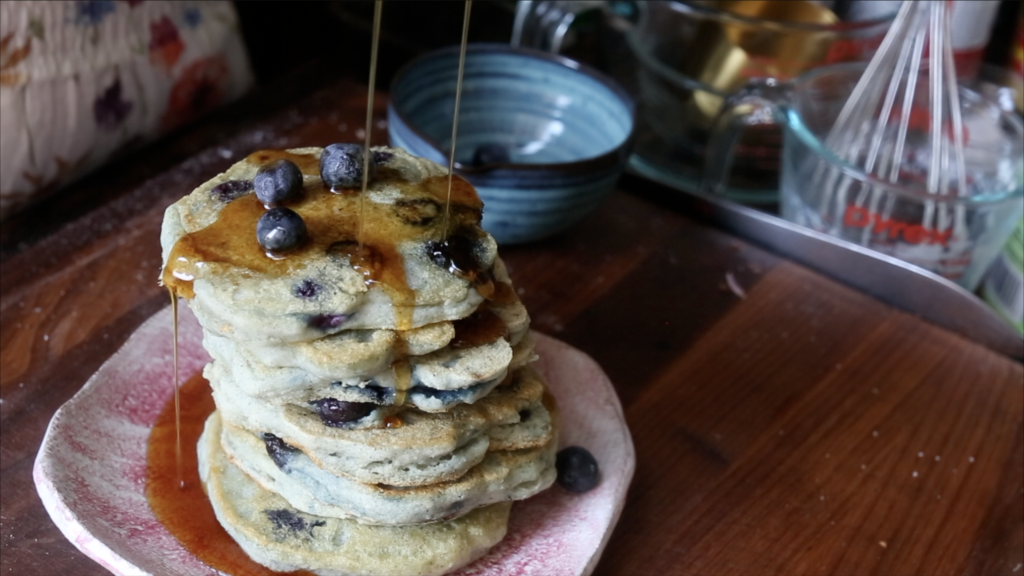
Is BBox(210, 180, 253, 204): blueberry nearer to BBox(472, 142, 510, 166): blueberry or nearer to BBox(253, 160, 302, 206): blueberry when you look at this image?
BBox(253, 160, 302, 206): blueberry

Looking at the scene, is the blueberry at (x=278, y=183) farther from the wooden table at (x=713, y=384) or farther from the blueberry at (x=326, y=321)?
the wooden table at (x=713, y=384)

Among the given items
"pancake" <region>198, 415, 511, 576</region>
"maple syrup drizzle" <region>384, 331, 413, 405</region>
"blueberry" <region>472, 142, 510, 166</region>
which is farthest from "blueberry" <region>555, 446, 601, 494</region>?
"blueberry" <region>472, 142, 510, 166</region>

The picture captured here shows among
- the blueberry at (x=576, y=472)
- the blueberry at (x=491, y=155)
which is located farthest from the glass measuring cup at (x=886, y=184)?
the blueberry at (x=576, y=472)

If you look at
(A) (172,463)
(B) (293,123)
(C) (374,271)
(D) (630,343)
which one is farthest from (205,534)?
(B) (293,123)

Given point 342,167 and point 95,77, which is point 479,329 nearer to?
point 342,167

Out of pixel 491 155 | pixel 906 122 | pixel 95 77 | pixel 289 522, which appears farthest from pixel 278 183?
pixel 906 122

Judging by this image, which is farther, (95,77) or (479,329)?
(95,77)

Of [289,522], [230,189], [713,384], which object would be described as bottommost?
[713,384]

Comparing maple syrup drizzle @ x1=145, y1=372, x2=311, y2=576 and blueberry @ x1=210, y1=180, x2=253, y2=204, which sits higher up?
blueberry @ x1=210, y1=180, x2=253, y2=204
